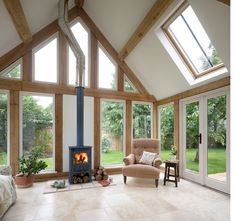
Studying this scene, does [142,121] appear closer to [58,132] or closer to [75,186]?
[58,132]

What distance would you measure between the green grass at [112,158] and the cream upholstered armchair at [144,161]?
798 millimetres

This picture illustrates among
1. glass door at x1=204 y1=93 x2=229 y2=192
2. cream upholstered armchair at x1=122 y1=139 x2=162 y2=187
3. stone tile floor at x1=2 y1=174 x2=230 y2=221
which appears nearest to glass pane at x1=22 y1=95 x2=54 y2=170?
stone tile floor at x1=2 y1=174 x2=230 y2=221

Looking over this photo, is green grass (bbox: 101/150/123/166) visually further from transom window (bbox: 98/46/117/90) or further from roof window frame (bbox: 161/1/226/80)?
roof window frame (bbox: 161/1/226/80)

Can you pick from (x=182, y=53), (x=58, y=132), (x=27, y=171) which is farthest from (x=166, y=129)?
(x=27, y=171)

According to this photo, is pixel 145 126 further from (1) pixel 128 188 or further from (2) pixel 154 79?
(1) pixel 128 188

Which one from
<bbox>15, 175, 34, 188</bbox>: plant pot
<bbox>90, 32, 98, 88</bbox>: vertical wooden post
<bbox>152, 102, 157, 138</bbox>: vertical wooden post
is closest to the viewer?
<bbox>15, 175, 34, 188</bbox>: plant pot

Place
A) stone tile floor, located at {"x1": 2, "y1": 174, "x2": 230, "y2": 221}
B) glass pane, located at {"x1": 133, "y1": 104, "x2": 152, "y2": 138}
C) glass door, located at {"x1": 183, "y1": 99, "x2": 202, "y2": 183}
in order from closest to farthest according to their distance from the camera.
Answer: stone tile floor, located at {"x1": 2, "y1": 174, "x2": 230, "y2": 221}, glass door, located at {"x1": 183, "y1": 99, "x2": 202, "y2": 183}, glass pane, located at {"x1": 133, "y1": 104, "x2": 152, "y2": 138}

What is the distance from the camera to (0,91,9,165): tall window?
4.37 m

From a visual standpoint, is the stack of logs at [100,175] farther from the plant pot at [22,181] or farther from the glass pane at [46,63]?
the glass pane at [46,63]

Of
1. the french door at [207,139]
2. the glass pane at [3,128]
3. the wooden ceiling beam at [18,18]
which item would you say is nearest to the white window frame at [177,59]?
the french door at [207,139]

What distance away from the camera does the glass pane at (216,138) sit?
12.4 feet

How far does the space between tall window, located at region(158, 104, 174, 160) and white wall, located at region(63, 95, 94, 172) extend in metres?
2.25

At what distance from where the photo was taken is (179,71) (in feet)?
14.5

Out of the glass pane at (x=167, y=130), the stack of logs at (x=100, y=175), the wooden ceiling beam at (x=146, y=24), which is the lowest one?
the stack of logs at (x=100, y=175)
